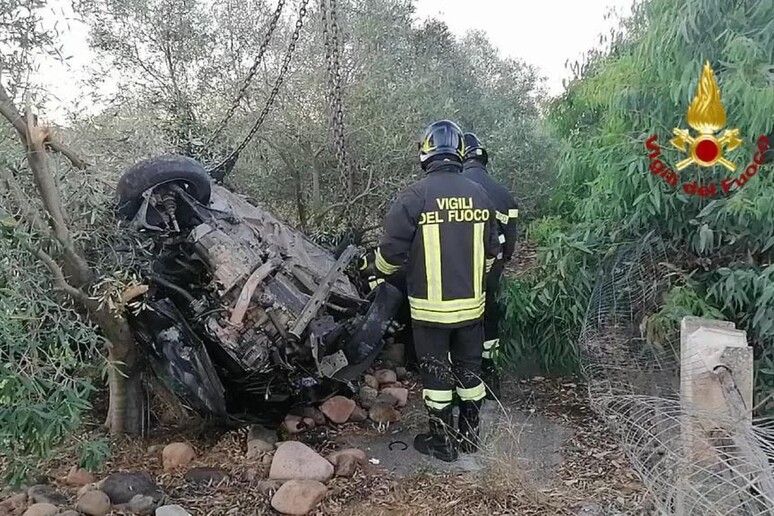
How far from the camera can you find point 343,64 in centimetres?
712

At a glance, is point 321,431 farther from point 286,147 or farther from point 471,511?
point 286,147

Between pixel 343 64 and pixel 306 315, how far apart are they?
3735 millimetres

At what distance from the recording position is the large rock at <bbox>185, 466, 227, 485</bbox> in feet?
13.3

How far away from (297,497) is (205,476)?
2.27 feet

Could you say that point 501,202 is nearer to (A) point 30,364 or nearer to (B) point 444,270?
(B) point 444,270

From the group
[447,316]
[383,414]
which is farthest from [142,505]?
[447,316]

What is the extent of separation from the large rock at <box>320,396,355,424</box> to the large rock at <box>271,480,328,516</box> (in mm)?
1236

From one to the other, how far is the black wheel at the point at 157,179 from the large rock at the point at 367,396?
76.5 inches

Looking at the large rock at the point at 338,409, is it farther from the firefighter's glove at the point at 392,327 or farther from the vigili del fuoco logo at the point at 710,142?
the vigili del fuoco logo at the point at 710,142

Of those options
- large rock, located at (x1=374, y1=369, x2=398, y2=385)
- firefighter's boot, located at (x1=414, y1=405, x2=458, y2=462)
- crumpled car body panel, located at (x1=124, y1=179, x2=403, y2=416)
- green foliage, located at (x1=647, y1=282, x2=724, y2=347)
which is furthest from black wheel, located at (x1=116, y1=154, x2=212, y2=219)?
green foliage, located at (x1=647, y1=282, x2=724, y2=347)

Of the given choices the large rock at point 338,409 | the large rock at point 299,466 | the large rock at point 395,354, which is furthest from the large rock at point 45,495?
the large rock at point 395,354

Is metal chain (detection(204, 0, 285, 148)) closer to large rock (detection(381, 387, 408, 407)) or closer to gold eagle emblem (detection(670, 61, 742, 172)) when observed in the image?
large rock (detection(381, 387, 408, 407))

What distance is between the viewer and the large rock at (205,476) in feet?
13.3

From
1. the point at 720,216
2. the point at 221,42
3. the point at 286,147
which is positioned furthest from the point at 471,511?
the point at 221,42
